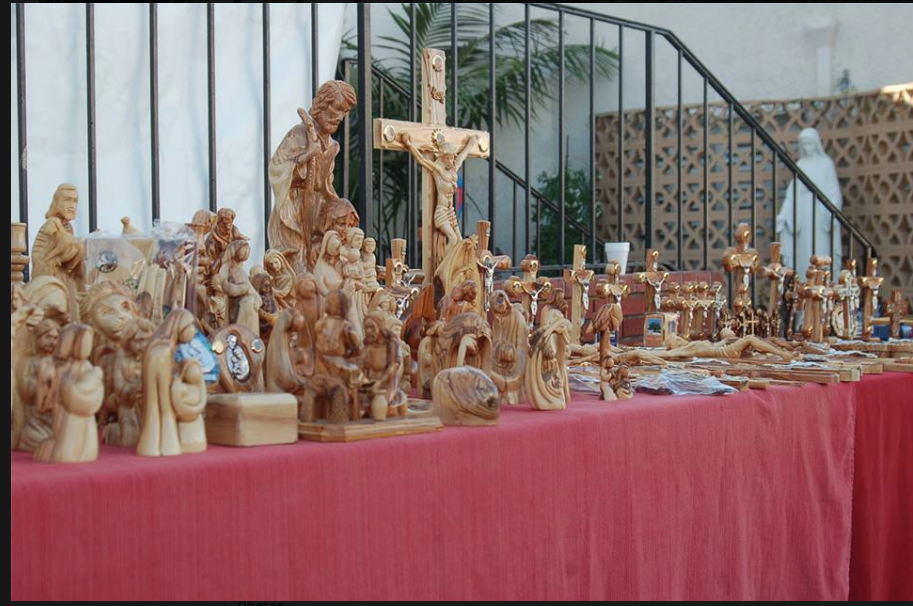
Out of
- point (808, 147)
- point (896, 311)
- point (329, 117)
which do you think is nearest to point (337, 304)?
point (329, 117)

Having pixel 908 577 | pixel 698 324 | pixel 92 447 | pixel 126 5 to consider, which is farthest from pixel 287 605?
pixel 126 5

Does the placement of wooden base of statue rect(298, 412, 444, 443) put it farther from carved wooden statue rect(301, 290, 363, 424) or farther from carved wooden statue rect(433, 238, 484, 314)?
carved wooden statue rect(433, 238, 484, 314)

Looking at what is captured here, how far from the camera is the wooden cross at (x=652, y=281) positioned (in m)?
3.62

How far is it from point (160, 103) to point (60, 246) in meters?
2.24

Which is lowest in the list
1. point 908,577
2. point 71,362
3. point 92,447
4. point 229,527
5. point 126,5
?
point 908,577

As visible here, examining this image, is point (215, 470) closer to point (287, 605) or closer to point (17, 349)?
point (287, 605)

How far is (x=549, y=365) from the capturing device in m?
2.38

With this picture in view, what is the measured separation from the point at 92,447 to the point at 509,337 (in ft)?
3.35

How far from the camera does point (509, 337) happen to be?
8.04ft

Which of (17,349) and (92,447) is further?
(17,349)

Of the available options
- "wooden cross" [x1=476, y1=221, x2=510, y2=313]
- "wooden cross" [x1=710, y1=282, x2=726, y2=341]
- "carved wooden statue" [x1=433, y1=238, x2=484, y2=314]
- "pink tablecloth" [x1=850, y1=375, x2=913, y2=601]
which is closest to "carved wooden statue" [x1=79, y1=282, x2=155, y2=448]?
"carved wooden statue" [x1=433, y1=238, x2=484, y2=314]

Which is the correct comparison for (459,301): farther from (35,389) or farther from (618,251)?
(618,251)

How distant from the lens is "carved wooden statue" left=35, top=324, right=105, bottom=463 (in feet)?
5.33

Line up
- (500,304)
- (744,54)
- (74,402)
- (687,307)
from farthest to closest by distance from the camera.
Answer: (744,54), (687,307), (500,304), (74,402)
